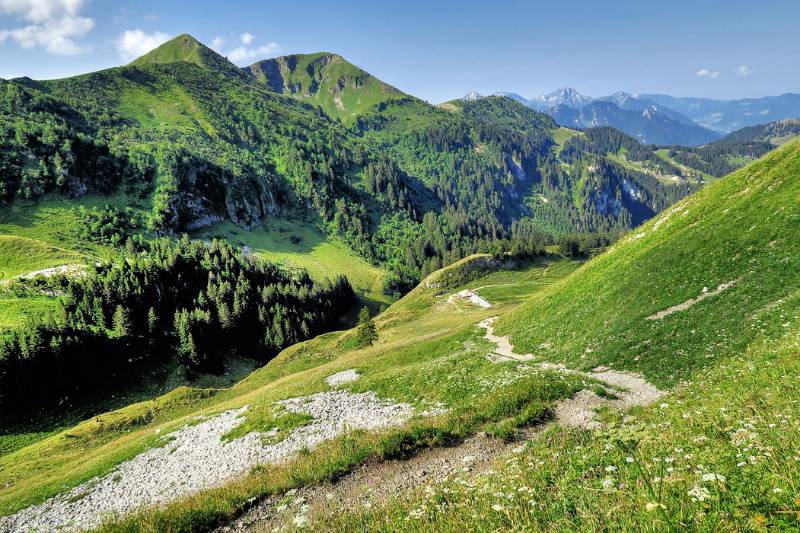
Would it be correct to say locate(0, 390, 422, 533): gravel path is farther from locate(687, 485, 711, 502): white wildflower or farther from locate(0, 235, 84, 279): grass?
locate(0, 235, 84, 279): grass

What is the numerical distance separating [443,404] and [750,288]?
24132 mm

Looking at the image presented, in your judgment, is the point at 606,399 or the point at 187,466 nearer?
the point at 606,399

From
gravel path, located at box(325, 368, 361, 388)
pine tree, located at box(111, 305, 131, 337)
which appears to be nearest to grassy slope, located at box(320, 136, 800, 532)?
gravel path, located at box(325, 368, 361, 388)

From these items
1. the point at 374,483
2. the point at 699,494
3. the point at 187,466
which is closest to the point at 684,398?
the point at 699,494

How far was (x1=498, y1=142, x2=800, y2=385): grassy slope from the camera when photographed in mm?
24500

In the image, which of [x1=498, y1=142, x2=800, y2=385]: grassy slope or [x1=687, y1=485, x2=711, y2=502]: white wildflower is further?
[x1=498, y1=142, x2=800, y2=385]: grassy slope

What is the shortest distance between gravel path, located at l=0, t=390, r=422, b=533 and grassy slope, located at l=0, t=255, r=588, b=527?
2117 millimetres

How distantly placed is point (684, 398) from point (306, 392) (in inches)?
1045

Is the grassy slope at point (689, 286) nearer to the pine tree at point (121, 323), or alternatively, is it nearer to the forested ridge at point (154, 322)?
the forested ridge at point (154, 322)

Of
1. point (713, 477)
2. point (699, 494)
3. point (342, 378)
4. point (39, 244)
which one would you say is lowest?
point (342, 378)

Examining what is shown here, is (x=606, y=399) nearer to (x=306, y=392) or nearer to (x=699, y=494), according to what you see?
(x=699, y=494)

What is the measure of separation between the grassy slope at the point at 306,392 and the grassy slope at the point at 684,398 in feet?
15.4

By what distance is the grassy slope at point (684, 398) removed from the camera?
588 centimetres

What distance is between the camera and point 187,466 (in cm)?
2172
